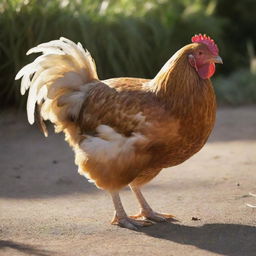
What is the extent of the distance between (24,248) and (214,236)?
5.27 ft

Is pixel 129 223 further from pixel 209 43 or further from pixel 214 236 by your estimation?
pixel 209 43

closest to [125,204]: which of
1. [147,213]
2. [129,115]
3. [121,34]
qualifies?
[147,213]

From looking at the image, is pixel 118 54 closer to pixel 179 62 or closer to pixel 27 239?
pixel 179 62

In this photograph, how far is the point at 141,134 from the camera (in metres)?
5.20

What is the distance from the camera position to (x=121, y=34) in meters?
11.3

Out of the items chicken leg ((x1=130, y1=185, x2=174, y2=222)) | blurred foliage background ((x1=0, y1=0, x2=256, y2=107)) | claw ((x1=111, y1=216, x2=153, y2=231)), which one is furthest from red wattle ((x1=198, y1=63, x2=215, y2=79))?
blurred foliage background ((x1=0, y1=0, x2=256, y2=107))

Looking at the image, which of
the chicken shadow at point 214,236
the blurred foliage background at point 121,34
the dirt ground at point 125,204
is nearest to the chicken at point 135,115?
the chicken shadow at point 214,236

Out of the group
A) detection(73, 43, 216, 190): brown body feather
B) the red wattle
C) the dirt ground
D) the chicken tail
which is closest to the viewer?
the dirt ground

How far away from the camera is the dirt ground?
4.85 m

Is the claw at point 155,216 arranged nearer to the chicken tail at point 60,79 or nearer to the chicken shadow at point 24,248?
the chicken tail at point 60,79

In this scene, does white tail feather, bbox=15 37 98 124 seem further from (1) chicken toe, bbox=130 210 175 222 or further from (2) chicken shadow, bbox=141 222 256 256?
(2) chicken shadow, bbox=141 222 256 256

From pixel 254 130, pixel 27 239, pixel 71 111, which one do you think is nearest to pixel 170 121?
pixel 71 111

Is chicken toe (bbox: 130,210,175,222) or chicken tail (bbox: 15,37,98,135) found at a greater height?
chicken tail (bbox: 15,37,98,135)

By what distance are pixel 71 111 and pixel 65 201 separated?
1.07 m
